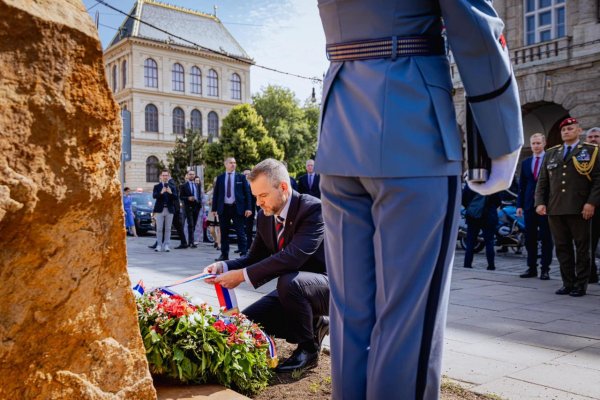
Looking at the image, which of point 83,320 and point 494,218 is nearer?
point 83,320

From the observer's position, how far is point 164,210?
1368 centimetres

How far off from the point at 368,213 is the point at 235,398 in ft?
4.35

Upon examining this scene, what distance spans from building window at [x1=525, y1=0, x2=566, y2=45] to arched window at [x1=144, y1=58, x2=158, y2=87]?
4194cm

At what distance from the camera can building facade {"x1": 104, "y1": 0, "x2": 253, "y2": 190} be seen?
54.8m

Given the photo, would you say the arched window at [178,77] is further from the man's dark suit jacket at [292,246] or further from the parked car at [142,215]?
the man's dark suit jacket at [292,246]

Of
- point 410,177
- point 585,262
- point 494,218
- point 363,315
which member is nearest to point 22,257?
point 363,315

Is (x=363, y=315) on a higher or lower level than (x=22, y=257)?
lower

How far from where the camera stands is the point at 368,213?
1.97 meters

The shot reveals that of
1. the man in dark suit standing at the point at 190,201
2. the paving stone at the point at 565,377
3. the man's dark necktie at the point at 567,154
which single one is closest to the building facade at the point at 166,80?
the man in dark suit standing at the point at 190,201

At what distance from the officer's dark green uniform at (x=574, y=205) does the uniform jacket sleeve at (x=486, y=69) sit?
220 inches

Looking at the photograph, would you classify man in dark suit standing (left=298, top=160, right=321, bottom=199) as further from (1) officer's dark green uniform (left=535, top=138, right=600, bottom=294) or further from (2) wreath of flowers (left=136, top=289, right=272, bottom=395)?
(2) wreath of flowers (left=136, top=289, right=272, bottom=395)

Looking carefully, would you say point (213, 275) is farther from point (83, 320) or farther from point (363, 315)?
point (363, 315)

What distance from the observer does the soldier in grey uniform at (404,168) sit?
1.80m

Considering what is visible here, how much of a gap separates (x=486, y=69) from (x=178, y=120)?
192ft
